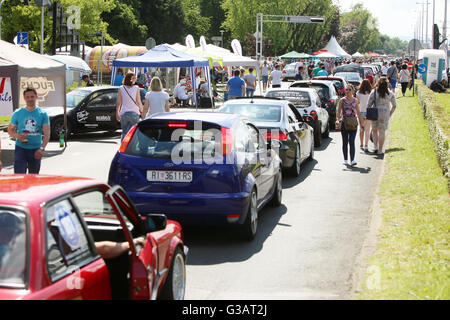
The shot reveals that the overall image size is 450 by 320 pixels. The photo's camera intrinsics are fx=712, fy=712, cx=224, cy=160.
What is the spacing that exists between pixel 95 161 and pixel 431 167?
7173 millimetres

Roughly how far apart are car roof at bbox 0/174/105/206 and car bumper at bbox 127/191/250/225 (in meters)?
3.38

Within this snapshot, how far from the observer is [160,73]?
3869 centimetres

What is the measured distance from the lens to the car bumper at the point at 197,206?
8172 millimetres

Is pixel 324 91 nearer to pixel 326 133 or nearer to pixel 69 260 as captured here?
pixel 326 133

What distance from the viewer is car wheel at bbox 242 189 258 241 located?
28.0 feet

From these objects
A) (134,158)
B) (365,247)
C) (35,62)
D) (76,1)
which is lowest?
(365,247)

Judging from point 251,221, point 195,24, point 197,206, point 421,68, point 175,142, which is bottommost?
point 251,221

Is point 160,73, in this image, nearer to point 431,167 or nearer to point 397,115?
point 397,115

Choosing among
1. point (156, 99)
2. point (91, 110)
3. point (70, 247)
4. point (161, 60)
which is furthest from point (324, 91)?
point (70, 247)

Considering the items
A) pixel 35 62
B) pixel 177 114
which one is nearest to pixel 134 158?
pixel 177 114

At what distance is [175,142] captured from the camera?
8.46m

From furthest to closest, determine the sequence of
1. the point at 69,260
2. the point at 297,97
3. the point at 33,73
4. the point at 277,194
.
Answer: the point at 297,97 → the point at 33,73 → the point at 277,194 → the point at 69,260

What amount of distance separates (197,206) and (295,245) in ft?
4.36

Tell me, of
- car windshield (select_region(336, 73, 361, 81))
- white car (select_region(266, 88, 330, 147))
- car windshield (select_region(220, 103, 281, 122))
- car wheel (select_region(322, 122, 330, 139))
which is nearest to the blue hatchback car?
car windshield (select_region(220, 103, 281, 122))
